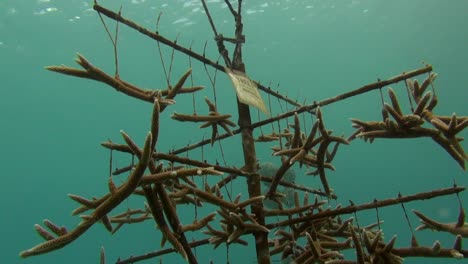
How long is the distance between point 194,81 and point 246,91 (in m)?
46.2

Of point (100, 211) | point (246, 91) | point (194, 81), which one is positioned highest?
point (194, 81)

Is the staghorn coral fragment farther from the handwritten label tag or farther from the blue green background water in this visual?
the blue green background water

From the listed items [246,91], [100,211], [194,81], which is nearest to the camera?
[100,211]

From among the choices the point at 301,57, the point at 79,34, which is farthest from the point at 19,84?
the point at 301,57

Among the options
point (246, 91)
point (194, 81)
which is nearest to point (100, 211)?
point (246, 91)

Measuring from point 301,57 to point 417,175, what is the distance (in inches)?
1969

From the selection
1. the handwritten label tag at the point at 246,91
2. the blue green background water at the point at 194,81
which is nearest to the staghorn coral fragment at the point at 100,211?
the handwritten label tag at the point at 246,91

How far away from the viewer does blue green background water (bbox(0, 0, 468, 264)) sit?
2897cm

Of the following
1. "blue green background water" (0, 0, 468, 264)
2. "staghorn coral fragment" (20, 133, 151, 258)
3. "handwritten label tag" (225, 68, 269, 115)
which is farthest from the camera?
"blue green background water" (0, 0, 468, 264)

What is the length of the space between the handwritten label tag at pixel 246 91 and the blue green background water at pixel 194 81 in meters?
6.49

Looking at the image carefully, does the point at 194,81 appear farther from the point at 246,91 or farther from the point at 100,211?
the point at 100,211

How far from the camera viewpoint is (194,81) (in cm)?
4894

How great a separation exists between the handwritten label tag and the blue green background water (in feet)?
21.3

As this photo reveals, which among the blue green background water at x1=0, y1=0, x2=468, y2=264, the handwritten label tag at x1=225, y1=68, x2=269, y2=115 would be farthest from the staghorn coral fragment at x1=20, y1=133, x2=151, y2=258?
the blue green background water at x1=0, y1=0, x2=468, y2=264
